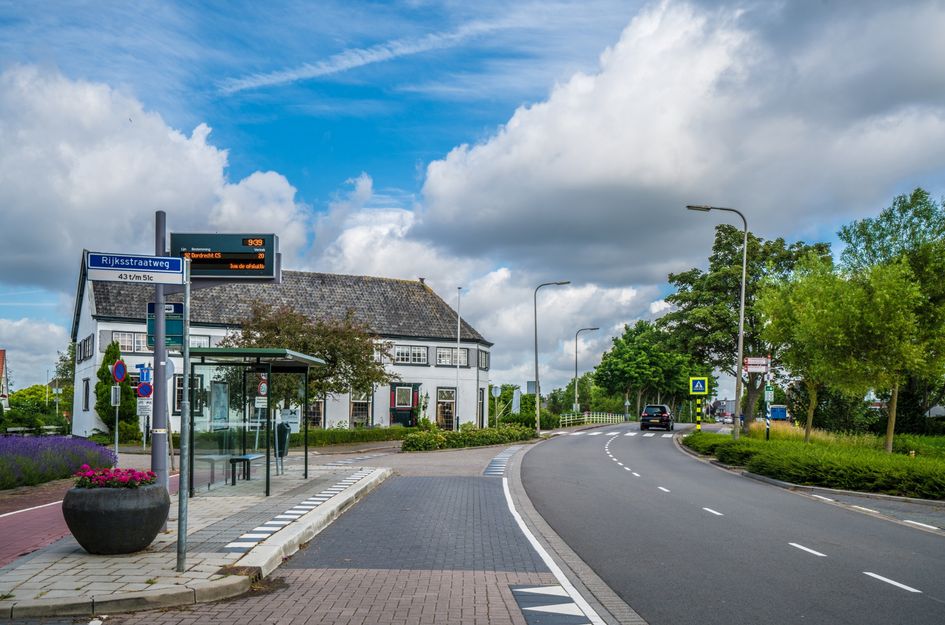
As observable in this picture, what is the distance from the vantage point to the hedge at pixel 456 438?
36156 mm

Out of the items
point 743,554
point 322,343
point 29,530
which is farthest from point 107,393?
point 743,554

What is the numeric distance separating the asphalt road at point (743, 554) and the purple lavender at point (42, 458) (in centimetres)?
1083

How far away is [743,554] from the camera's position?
10859 millimetres

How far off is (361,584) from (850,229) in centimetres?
5773

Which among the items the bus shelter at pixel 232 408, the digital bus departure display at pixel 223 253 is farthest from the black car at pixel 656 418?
the digital bus departure display at pixel 223 253

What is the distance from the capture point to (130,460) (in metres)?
30.4

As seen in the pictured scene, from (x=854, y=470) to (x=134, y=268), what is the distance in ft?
58.1

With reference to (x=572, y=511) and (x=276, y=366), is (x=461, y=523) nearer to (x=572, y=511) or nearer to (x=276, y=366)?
(x=572, y=511)

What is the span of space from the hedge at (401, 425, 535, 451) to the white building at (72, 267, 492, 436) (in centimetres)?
1087

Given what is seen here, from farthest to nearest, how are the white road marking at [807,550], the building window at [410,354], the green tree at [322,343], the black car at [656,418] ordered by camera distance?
the building window at [410,354], the black car at [656,418], the green tree at [322,343], the white road marking at [807,550]

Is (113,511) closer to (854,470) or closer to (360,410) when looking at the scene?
(854,470)

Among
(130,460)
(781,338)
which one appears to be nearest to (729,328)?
(781,338)

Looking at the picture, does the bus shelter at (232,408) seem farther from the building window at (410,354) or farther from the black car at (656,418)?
the black car at (656,418)

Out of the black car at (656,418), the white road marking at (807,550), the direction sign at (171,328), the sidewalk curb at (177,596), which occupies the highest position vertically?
the direction sign at (171,328)
